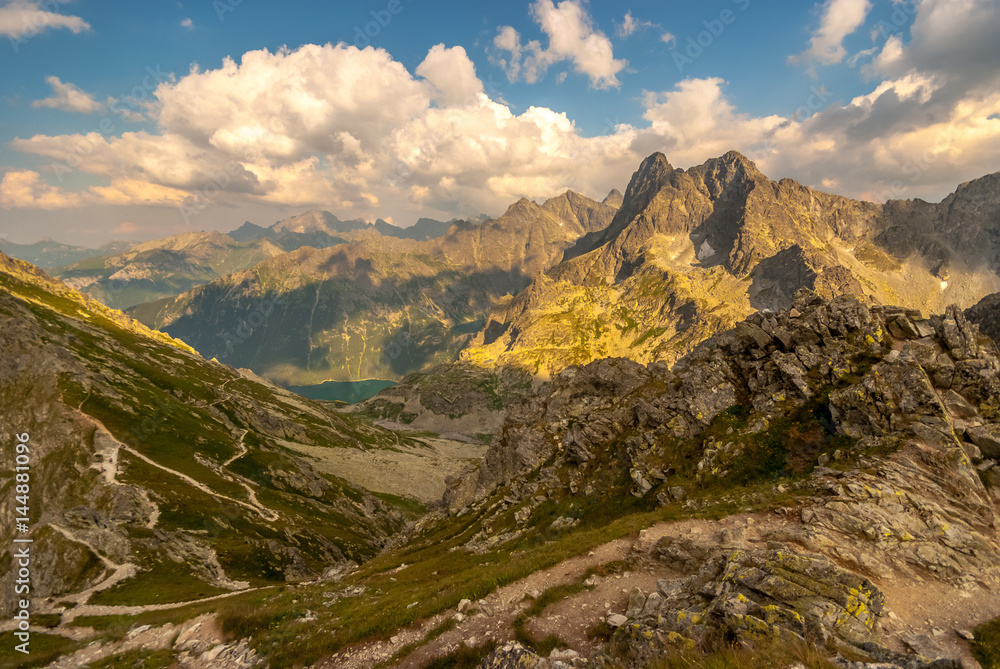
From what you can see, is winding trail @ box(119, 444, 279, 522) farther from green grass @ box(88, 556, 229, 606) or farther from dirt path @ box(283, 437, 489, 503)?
dirt path @ box(283, 437, 489, 503)

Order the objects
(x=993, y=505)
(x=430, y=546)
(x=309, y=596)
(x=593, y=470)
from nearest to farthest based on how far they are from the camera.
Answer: (x=993, y=505), (x=309, y=596), (x=593, y=470), (x=430, y=546)

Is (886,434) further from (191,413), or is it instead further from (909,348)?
(191,413)

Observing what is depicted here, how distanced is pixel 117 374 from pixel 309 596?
125847mm

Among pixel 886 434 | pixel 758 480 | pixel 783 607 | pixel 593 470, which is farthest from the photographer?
pixel 593 470

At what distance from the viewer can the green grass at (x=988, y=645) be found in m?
12.7

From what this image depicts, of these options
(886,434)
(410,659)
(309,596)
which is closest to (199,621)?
(309,596)

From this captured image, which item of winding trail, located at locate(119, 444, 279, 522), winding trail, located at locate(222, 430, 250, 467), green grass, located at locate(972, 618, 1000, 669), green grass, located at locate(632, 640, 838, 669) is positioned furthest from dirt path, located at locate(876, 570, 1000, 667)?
winding trail, located at locate(222, 430, 250, 467)

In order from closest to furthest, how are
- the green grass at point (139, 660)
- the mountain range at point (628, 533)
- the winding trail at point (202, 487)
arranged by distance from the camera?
the mountain range at point (628, 533)
the green grass at point (139, 660)
the winding trail at point (202, 487)

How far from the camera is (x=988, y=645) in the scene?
526 inches

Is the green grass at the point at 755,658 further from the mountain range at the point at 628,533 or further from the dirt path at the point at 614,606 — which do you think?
the dirt path at the point at 614,606

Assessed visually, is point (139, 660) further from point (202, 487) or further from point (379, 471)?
point (379, 471)

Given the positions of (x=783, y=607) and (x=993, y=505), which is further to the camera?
(x=993, y=505)

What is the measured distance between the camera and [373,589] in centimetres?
3747

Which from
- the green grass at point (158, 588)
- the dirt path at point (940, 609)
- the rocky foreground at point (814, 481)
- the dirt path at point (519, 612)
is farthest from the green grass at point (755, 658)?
the green grass at point (158, 588)
